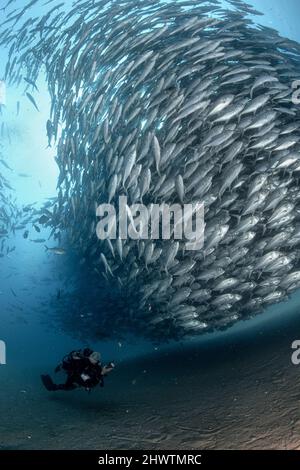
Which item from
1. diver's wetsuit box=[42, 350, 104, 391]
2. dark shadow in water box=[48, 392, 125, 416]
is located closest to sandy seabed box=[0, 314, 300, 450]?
dark shadow in water box=[48, 392, 125, 416]

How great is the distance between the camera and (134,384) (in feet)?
26.9

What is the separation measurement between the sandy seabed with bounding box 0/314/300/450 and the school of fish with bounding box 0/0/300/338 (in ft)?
3.34

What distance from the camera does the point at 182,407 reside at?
5996mm

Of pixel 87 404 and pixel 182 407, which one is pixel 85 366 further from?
pixel 182 407

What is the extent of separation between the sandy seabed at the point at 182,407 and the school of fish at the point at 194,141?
1.02 metres

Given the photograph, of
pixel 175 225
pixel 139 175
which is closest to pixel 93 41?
pixel 139 175

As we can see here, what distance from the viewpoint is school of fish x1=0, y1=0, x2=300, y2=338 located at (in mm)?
7043

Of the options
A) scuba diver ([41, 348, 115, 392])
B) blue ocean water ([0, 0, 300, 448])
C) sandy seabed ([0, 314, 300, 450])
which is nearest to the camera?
sandy seabed ([0, 314, 300, 450])

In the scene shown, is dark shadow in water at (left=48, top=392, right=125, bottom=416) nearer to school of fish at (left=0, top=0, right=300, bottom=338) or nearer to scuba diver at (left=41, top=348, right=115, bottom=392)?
scuba diver at (left=41, top=348, right=115, bottom=392)

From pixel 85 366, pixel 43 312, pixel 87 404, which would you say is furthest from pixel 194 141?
pixel 43 312

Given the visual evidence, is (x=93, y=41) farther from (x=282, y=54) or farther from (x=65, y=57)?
(x=282, y=54)

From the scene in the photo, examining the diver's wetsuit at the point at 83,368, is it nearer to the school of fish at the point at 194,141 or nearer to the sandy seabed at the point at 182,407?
the sandy seabed at the point at 182,407

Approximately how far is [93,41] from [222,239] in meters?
5.20

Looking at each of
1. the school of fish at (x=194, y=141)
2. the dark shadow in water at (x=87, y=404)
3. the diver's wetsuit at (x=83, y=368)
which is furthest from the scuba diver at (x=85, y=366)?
the school of fish at (x=194, y=141)
